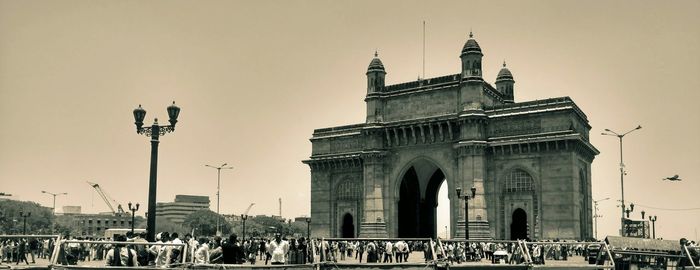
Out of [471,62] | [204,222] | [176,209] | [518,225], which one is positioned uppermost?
[471,62]

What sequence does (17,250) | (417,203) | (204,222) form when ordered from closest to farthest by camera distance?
(17,250), (417,203), (204,222)

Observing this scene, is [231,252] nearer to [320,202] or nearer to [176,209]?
[320,202]

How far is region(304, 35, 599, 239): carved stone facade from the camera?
4666 centimetres

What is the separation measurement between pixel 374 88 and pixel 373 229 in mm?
10984

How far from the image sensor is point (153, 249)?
1908cm

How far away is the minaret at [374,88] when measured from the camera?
179 feet

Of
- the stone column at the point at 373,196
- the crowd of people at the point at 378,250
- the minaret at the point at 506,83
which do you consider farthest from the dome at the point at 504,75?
the crowd of people at the point at 378,250

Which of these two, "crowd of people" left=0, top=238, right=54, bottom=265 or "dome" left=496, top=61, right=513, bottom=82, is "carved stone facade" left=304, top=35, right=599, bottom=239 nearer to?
"dome" left=496, top=61, right=513, bottom=82

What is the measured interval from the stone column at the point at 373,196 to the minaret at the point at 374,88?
2.92m

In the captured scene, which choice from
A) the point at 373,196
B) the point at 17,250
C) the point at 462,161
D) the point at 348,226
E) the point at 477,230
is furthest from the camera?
the point at 348,226

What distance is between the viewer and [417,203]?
195 feet

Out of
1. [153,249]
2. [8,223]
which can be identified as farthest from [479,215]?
[8,223]

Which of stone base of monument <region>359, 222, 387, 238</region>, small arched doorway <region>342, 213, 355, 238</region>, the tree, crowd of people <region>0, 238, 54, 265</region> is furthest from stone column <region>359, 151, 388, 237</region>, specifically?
the tree

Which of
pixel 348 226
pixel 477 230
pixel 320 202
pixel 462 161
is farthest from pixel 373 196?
pixel 477 230
